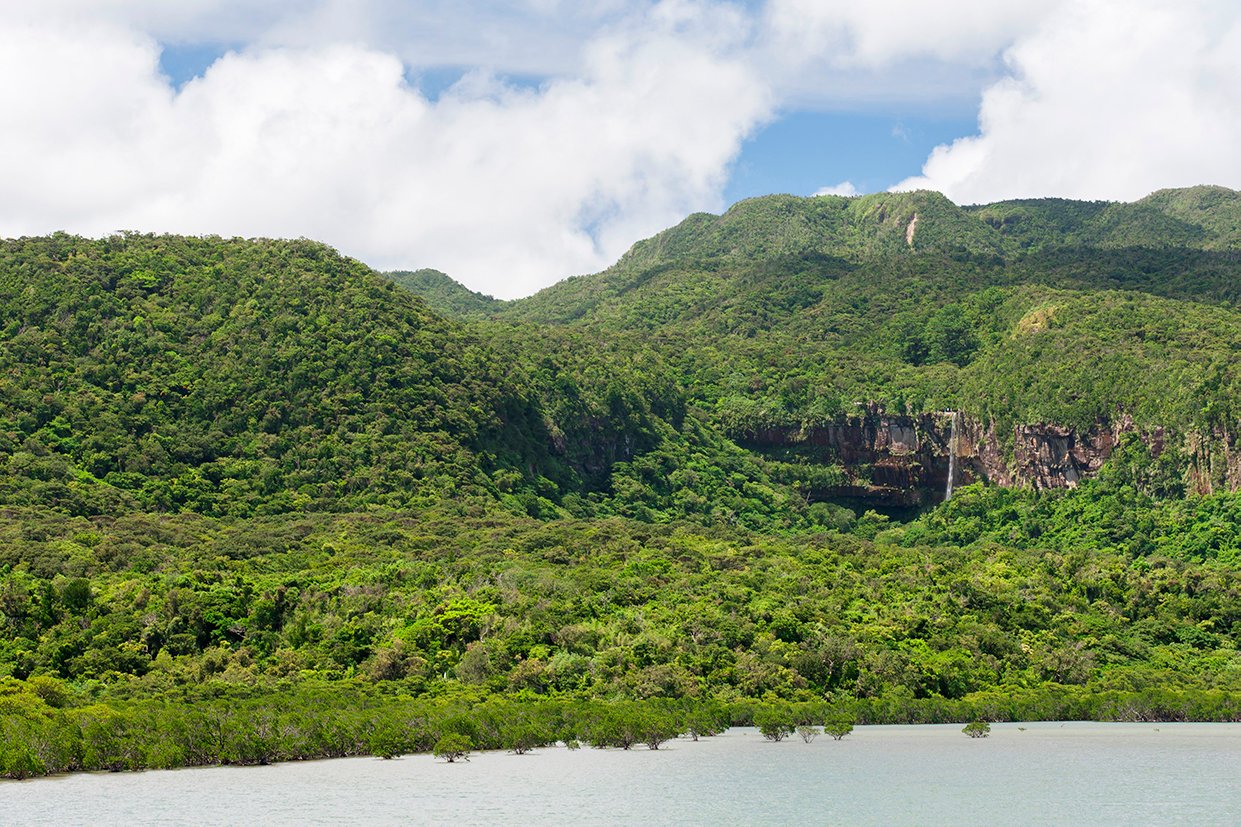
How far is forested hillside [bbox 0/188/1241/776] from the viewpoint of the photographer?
69.9 m

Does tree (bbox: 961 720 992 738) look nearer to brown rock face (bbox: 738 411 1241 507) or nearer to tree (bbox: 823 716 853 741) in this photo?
tree (bbox: 823 716 853 741)

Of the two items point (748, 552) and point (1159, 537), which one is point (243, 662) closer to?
point (748, 552)

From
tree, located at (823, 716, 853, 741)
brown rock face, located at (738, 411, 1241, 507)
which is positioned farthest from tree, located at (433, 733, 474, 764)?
brown rock face, located at (738, 411, 1241, 507)

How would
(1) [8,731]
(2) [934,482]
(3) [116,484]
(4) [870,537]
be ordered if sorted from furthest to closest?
(2) [934,482] → (4) [870,537] → (3) [116,484] → (1) [8,731]

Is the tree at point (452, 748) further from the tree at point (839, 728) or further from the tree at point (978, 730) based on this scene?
the tree at point (978, 730)

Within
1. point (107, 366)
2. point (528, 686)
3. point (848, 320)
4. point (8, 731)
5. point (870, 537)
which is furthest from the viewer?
point (848, 320)

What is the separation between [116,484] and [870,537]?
57970mm

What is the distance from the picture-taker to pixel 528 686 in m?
69.5

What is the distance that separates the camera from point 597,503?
128m

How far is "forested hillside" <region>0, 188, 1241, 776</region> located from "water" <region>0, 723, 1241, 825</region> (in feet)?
11.4

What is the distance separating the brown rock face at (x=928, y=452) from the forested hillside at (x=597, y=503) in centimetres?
27

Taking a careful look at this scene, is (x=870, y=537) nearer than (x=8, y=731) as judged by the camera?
No

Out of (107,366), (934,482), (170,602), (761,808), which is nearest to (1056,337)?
(934,482)

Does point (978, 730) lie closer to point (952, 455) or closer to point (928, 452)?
point (952, 455)
